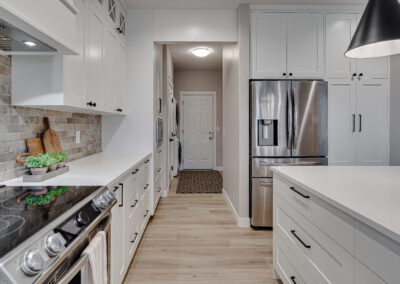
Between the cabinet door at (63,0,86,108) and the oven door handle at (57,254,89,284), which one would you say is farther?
the cabinet door at (63,0,86,108)

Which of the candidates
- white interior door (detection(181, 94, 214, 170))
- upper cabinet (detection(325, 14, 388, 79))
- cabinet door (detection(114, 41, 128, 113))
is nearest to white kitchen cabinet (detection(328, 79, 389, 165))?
upper cabinet (detection(325, 14, 388, 79))

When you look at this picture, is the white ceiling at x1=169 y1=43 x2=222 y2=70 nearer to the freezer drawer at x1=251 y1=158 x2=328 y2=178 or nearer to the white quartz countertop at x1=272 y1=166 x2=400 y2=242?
the freezer drawer at x1=251 y1=158 x2=328 y2=178

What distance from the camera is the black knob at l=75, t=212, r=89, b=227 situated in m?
0.93

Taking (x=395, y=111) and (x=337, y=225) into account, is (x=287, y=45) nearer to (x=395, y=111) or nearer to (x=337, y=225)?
(x=395, y=111)

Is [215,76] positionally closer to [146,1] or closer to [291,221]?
[146,1]

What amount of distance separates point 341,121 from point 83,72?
2819mm

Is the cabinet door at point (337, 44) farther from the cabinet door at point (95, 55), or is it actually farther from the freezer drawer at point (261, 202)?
the cabinet door at point (95, 55)

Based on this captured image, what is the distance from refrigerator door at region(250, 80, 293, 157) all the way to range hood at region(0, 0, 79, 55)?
1966 mm

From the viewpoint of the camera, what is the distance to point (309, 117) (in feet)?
9.08

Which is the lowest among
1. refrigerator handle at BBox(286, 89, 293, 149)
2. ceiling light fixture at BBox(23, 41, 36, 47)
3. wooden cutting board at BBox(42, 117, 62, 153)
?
wooden cutting board at BBox(42, 117, 62, 153)

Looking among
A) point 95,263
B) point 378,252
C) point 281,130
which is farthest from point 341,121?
point 95,263

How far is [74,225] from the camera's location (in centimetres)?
90

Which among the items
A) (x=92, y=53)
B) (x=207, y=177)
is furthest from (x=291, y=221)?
(x=207, y=177)

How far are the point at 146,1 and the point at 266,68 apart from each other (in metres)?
1.60
